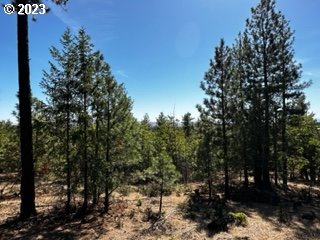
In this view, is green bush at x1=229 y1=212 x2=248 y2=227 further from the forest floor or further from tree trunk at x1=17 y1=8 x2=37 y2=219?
tree trunk at x1=17 y1=8 x2=37 y2=219

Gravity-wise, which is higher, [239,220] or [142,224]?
[142,224]

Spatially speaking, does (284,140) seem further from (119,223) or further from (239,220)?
(119,223)

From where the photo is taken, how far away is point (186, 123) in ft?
221

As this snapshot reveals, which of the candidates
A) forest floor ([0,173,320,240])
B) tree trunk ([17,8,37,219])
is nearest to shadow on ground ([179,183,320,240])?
forest floor ([0,173,320,240])

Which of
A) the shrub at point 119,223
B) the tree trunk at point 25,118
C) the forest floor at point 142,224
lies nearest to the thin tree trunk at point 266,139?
the forest floor at point 142,224

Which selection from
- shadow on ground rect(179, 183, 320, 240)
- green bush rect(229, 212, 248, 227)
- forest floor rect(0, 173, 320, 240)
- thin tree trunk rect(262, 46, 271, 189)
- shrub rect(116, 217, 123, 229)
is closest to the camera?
forest floor rect(0, 173, 320, 240)

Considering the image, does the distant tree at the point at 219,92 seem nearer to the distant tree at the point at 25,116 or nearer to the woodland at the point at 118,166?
the woodland at the point at 118,166

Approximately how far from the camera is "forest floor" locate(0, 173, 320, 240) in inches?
431

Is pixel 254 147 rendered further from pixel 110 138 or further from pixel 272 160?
pixel 110 138

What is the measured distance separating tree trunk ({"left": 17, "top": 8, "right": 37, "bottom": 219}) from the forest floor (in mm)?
995

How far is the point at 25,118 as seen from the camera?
12.1 metres

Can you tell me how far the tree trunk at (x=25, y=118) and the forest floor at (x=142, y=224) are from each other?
100cm

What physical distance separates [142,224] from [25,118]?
598 cm

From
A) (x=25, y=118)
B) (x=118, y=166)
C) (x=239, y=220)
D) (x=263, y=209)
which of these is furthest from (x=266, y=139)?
(x=25, y=118)
